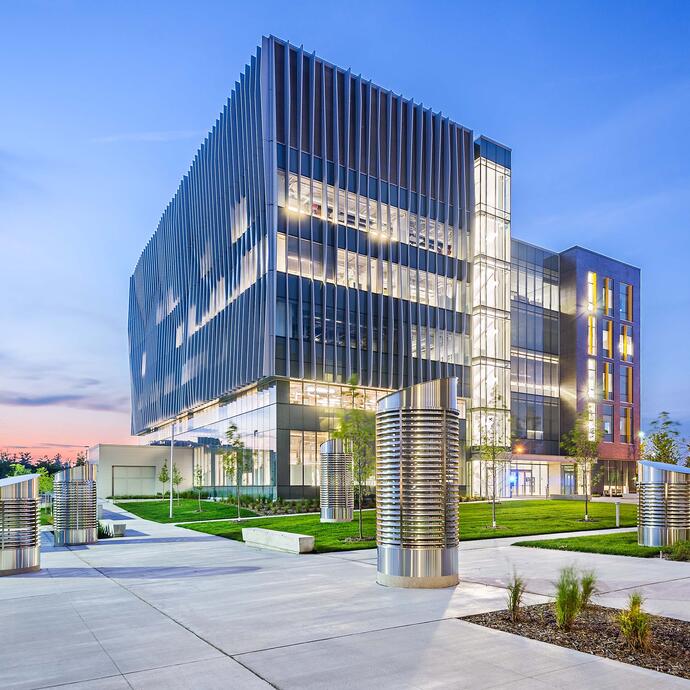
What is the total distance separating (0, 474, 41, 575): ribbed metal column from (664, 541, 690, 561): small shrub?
15657 mm

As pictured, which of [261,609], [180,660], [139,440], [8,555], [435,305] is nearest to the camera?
[180,660]

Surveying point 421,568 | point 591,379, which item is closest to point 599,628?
point 421,568

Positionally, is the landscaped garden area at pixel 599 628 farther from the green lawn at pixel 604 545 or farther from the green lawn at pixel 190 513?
the green lawn at pixel 190 513

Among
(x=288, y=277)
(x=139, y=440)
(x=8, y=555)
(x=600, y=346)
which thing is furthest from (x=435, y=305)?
(x=139, y=440)

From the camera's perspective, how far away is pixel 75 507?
24703mm

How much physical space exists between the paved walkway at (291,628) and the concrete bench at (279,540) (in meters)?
2.20

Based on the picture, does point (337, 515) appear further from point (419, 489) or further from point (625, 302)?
point (625, 302)

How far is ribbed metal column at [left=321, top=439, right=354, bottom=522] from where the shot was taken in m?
30.4

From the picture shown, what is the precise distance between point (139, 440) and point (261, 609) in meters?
100

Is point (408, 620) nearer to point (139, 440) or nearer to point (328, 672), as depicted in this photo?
point (328, 672)

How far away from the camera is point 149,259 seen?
294ft

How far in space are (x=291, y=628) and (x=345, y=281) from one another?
4204 cm

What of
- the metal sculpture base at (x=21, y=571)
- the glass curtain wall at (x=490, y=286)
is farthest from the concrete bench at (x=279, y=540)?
the glass curtain wall at (x=490, y=286)

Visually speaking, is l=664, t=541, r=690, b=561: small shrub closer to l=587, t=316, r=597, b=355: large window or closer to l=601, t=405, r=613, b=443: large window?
l=587, t=316, r=597, b=355: large window
